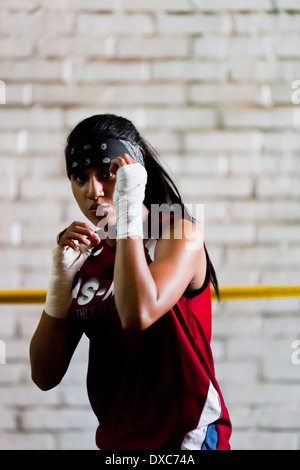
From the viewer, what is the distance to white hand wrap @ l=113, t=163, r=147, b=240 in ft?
4.01

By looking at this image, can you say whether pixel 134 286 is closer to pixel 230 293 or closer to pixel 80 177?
pixel 80 177

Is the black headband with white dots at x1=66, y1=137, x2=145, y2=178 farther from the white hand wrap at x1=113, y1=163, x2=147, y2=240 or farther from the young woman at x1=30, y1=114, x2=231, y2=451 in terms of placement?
the white hand wrap at x1=113, y1=163, x2=147, y2=240

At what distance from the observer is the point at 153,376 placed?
4.33 feet

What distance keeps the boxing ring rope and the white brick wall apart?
0.11 ft

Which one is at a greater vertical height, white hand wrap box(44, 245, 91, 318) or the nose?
the nose

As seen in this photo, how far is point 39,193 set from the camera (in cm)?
167

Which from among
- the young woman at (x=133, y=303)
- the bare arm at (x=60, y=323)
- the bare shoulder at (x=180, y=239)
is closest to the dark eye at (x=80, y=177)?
the young woman at (x=133, y=303)

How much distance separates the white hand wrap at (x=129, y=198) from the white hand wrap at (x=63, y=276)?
232mm

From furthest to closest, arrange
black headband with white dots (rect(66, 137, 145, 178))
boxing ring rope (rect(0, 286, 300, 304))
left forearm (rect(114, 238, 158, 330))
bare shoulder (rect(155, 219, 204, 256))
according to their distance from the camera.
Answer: boxing ring rope (rect(0, 286, 300, 304)) < black headband with white dots (rect(66, 137, 145, 178)) < bare shoulder (rect(155, 219, 204, 256)) < left forearm (rect(114, 238, 158, 330))

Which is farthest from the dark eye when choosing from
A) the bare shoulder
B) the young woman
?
the bare shoulder

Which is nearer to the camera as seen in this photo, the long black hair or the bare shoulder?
the bare shoulder

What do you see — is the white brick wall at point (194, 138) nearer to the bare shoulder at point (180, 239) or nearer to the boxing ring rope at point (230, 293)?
the boxing ring rope at point (230, 293)

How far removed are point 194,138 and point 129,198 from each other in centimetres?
53
